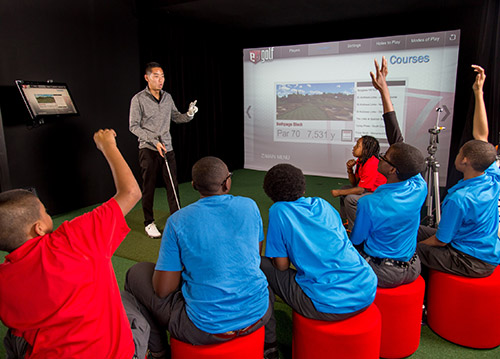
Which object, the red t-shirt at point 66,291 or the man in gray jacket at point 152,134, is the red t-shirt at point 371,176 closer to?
the man in gray jacket at point 152,134

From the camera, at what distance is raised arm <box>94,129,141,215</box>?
124 cm

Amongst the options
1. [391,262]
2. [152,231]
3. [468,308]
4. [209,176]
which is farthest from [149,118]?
[468,308]

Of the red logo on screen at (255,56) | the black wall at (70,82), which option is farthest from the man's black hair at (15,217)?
the red logo on screen at (255,56)

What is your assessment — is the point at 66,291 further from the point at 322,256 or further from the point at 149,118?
the point at 149,118

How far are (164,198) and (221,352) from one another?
381 cm

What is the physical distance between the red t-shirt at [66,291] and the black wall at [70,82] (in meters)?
3.29

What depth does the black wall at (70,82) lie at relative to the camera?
3.69m

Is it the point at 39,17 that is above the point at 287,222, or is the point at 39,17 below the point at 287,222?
above

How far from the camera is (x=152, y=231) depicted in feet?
11.4

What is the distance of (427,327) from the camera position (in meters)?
2.04

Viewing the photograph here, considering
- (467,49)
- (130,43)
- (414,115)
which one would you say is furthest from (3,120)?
(467,49)

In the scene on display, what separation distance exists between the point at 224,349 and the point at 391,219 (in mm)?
938

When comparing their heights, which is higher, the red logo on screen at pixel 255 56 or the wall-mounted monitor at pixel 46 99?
the red logo on screen at pixel 255 56

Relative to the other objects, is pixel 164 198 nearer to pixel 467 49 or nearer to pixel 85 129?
pixel 85 129
